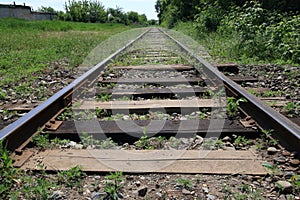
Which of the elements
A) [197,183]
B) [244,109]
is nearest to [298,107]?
[244,109]

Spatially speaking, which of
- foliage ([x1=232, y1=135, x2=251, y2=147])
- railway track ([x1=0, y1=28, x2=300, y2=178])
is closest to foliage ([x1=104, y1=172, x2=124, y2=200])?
railway track ([x1=0, y1=28, x2=300, y2=178])

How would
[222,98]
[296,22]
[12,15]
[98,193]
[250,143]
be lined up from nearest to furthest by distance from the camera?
[98,193] → [250,143] → [222,98] → [296,22] → [12,15]

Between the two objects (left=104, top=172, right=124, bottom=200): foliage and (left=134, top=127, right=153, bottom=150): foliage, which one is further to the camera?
(left=134, top=127, right=153, bottom=150): foliage

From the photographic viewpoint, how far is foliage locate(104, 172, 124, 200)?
1.45 meters

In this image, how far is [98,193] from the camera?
147cm

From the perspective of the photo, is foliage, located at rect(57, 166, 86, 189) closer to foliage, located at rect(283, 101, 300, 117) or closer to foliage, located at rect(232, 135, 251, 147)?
foliage, located at rect(232, 135, 251, 147)

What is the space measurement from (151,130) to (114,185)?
74 centimetres

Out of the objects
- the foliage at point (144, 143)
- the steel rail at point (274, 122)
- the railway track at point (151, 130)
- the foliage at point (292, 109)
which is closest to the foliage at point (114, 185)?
the railway track at point (151, 130)

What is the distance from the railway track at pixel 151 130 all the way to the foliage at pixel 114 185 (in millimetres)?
91

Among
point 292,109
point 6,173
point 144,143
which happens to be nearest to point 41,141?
point 6,173

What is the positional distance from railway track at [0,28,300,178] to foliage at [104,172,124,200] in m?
0.09

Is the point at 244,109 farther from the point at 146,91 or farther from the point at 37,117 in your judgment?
the point at 37,117

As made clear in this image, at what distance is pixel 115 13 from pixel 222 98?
84.1 m

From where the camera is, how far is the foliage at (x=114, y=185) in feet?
4.75
